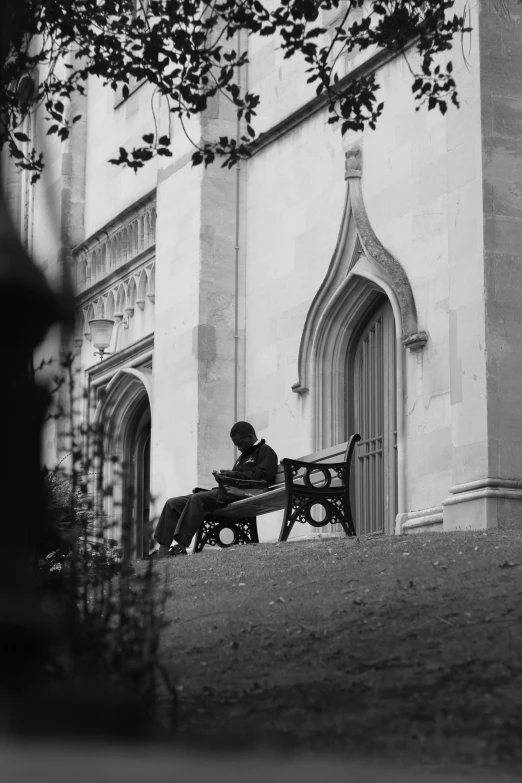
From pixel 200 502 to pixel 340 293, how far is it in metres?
3.63

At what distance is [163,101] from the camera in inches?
826

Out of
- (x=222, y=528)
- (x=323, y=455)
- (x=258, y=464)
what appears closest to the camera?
(x=323, y=455)

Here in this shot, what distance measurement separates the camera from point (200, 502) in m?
13.6

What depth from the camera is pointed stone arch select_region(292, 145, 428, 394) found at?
14.6 metres

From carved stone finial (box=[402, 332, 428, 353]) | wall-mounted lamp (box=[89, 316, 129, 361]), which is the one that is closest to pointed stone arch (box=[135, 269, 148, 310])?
wall-mounted lamp (box=[89, 316, 129, 361])

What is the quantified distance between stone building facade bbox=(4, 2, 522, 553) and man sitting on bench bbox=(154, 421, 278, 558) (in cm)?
144

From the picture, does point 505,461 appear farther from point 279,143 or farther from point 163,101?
point 163,101

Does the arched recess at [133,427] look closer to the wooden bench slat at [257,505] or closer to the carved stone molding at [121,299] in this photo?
the carved stone molding at [121,299]

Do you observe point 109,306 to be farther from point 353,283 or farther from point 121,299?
point 353,283

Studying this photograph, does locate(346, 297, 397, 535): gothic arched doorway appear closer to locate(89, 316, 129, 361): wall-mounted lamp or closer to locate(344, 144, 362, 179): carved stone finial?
locate(344, 144, 362, 179): carved stone finial

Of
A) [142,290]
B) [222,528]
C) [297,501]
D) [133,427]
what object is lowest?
[222,528]

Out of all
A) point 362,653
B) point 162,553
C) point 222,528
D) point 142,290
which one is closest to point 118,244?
point 142,290

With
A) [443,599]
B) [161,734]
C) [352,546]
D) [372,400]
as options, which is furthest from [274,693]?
[372,400]

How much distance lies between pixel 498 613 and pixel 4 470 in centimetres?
349
